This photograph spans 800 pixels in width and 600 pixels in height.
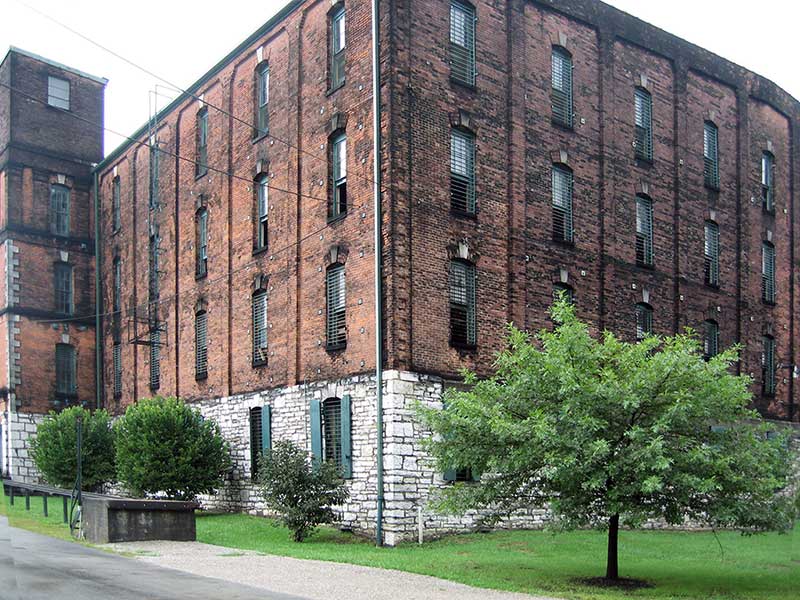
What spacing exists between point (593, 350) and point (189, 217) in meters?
20.0

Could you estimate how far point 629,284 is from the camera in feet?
95.6

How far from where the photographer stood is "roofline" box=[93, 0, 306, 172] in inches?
1108

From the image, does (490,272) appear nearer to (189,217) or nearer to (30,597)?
(189,217)

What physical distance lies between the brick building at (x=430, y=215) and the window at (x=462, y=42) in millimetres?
55

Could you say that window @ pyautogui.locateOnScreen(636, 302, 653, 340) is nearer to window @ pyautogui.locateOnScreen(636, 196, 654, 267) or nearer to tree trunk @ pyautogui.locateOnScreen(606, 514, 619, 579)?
window @ pyautogui.locateOnScreen(636, 196, 654, 267)

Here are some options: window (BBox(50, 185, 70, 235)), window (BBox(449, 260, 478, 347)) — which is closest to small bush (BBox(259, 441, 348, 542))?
window (BBox(449, 260, 478, 347))

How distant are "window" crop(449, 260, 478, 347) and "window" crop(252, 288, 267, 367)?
22.6 feet

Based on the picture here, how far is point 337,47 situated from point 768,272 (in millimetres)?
18735

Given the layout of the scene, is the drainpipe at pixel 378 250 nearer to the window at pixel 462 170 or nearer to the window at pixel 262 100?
the window at pixel 462 170

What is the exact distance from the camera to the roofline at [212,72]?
1108 inches

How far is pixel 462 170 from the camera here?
25031mm

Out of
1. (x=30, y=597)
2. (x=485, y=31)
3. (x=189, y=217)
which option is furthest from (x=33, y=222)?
(x=30, y=597)

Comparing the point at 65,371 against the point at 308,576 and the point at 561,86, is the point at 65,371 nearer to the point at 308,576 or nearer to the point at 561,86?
the point at 561,86

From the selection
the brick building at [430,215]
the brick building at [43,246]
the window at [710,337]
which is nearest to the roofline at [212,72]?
the brick building at [430,215]
